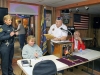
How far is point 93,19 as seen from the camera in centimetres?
773

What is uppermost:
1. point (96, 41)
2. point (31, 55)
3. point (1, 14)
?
point (1, 14)

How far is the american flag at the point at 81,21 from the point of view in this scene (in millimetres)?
6414

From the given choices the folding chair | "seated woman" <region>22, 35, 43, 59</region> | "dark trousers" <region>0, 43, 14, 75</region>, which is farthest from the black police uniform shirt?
the folding chair

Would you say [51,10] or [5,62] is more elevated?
[51,10]

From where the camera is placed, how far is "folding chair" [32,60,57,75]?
57.5 inches

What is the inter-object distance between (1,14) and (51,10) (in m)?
2.27

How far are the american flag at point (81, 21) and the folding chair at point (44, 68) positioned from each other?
5214 mm

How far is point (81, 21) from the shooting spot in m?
6.77

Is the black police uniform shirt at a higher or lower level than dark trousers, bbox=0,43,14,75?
higher

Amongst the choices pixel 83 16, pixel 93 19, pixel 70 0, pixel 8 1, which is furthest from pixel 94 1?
pixel 93 19

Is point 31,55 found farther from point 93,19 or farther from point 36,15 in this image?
point 93,19

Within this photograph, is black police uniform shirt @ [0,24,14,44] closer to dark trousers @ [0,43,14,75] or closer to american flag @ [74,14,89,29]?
dark trousers @ [0,43,14,75]

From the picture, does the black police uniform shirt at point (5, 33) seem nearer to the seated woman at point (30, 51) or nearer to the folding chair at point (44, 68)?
the seated woman at point (30, 51)

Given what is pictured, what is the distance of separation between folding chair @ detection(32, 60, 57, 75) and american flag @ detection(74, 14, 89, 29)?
5214 millimetres
